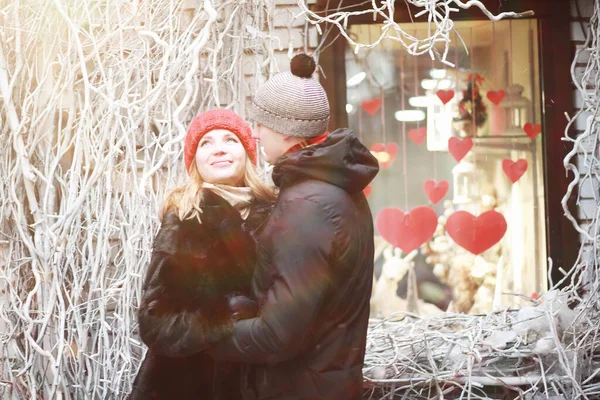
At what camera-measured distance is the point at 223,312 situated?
232 cm

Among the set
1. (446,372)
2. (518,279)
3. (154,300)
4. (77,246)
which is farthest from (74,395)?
(518,279)

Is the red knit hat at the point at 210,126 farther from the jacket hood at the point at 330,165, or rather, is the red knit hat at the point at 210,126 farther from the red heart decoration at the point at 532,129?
the red heart decoration at the point at 532,129

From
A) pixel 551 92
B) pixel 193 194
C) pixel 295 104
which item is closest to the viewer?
pixel 295 104

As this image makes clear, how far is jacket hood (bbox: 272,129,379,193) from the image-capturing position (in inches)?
86.4

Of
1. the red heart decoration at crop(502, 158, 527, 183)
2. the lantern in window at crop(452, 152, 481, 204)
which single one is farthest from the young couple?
the red heart decoration at crop(502, 158, 527, 183)

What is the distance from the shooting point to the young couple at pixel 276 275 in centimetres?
214

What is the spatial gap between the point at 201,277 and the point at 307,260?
48 centimetres

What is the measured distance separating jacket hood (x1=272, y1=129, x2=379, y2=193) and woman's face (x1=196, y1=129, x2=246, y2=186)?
1.44ft

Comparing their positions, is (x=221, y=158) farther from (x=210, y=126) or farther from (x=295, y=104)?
(x=295, y=104)

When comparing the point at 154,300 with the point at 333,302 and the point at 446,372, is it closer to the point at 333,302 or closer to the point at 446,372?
the point at 333,302

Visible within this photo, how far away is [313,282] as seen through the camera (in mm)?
2115

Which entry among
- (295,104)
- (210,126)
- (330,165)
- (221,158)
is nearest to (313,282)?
(330,165)

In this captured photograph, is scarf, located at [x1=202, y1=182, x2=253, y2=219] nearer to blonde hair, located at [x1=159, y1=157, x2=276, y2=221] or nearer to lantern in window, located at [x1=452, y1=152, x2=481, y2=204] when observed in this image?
blonde hair, located at [x1=159, y1=157, x2=276, y2=221]

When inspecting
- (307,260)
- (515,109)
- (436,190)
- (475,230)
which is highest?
(515,109)
